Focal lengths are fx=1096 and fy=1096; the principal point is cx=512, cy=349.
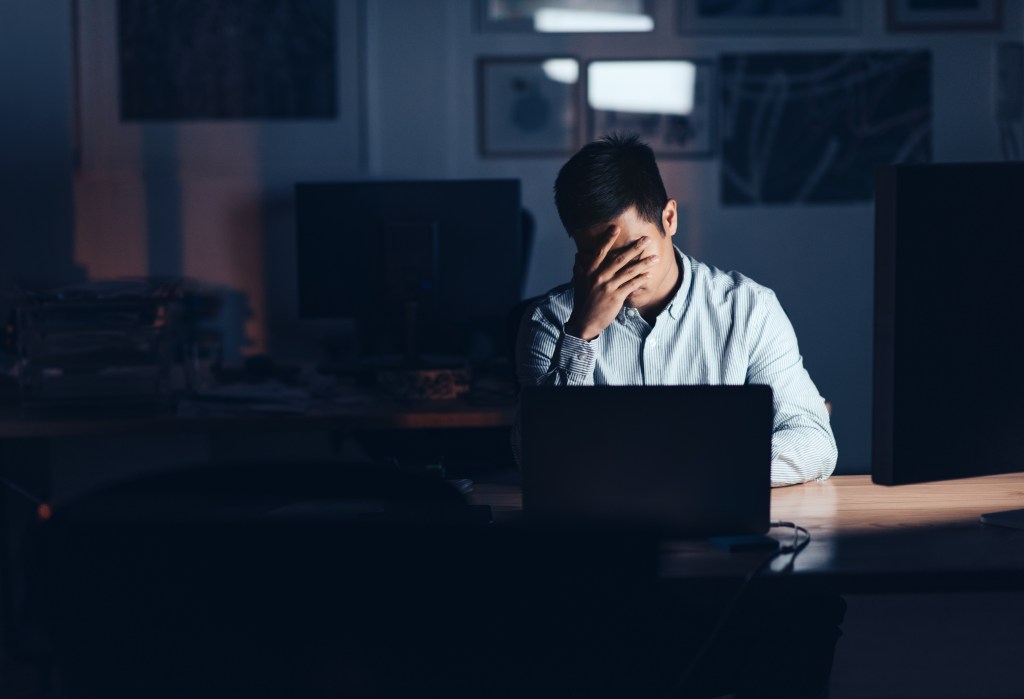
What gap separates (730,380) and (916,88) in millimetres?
2611

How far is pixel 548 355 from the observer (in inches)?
77.1

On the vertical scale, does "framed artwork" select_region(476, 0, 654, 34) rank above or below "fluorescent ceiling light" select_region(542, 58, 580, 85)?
above

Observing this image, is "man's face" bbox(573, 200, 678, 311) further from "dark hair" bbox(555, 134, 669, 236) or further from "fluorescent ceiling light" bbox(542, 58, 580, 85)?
"fluorescent ceiling light" bbox(542, 58, 580, 85)

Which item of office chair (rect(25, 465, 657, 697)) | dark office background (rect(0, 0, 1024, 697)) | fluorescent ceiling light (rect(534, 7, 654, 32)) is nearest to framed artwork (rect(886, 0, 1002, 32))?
dark office background (rect(0, 0, 1024, 697))

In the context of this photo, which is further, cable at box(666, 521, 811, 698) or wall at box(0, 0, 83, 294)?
wall at box(0, 0, 83, 294)

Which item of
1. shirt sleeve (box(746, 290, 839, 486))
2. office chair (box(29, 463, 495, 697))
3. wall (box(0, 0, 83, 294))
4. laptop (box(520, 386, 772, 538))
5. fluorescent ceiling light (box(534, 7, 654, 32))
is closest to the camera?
office chair (box(29, 463, 495, 697))

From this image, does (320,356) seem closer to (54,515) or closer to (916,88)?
(916,88)

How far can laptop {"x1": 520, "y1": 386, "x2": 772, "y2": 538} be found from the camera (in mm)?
1206

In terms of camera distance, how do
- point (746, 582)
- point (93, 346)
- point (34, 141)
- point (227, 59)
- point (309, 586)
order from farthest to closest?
point (227, 59), point (34, 141), point (93, 346), point (746, 582), point (309, 586)

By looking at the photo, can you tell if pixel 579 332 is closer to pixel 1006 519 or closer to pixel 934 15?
pixel 1006 519

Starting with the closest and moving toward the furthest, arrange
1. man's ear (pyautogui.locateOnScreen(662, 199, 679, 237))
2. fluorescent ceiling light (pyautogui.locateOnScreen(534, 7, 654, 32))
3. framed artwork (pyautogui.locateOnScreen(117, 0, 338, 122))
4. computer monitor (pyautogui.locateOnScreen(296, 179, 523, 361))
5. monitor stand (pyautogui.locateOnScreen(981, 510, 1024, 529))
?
monitor stand (pyautogui.locateOnScreen(981, 510, 1024, 529)) < man's ear (pyautogui.locateOnScreen(662, 199, 679, 237)) < computer monitor (pyautogui.locateOnScreen(296, 179, 523, 361)) < framed artwork (pyautogui.locateOnScreen(117, 0, 338, 122)) < fluorescent ceiling light (pyautogui.locateOnScreen(534, 7, 654, 32))

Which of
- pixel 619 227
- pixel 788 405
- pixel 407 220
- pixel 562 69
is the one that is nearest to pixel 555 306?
pixel 619 227

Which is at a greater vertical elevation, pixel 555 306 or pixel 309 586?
pixel 555 306

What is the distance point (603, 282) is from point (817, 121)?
253 cm
